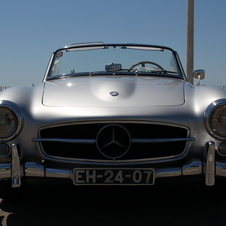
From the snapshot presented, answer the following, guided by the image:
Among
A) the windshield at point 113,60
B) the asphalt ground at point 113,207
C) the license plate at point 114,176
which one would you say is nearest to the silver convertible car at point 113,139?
the license plate at point 114,176

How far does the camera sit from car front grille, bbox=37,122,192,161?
2916mm

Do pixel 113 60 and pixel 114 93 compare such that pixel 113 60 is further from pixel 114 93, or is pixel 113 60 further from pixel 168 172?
pixel 168 172

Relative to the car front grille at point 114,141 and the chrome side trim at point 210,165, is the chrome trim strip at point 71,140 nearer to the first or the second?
the car front grille at point 114,141

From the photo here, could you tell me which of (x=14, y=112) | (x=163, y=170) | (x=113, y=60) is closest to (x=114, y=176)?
(x=163, y=170)

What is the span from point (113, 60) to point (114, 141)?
2189 mm

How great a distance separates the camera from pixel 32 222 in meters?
2.90

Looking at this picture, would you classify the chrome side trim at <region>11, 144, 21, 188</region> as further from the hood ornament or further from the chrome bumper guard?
the hood ornament

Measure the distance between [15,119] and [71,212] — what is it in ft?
2.79

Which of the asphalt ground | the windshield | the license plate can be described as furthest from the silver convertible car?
the windshield

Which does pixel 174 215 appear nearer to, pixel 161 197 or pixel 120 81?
pixel 161 197

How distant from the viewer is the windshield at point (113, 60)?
15.5 ft

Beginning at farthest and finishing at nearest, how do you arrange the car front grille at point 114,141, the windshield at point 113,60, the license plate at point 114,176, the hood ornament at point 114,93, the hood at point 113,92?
the windshield at point 113,60
the hood ornament at point 114,93
the hood at point 113,92
the car front grille at point 114,141
the license plate at point 114,176

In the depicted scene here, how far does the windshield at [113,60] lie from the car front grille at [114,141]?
173cm

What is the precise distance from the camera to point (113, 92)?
330 cm
